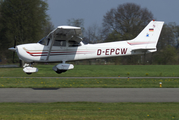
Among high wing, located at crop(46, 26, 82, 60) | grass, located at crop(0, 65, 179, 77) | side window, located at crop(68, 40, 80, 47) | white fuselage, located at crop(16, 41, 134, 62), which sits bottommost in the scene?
grass, located at crop(0, 65, 179, 77)

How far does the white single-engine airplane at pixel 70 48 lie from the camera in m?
16.2

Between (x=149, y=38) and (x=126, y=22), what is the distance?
3243 centimetres

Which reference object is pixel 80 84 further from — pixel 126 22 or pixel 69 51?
pixel 126 22

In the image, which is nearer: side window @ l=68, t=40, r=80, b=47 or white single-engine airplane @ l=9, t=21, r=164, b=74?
white single-engine airplane @ l=9, t=21, r=164, b=74

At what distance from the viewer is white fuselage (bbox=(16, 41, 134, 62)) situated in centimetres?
1655

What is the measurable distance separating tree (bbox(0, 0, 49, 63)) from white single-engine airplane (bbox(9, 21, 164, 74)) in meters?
21.1

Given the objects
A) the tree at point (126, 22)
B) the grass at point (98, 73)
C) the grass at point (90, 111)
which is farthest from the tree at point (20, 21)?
the grass at point (90, 111)

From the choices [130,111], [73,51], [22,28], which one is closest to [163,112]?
[130,111]

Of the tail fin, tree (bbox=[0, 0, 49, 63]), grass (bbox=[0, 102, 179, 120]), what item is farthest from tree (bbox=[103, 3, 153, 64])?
grass (bbox=[0, 102, 179, 120])

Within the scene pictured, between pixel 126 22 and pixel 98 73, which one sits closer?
pixel 98 73

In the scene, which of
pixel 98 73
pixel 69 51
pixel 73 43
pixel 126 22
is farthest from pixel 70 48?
pixel 126 22

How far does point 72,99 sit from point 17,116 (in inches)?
123

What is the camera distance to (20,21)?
1499 inches

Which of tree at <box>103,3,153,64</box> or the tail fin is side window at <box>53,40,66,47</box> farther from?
tree at <box>103,3,153,64</box>
